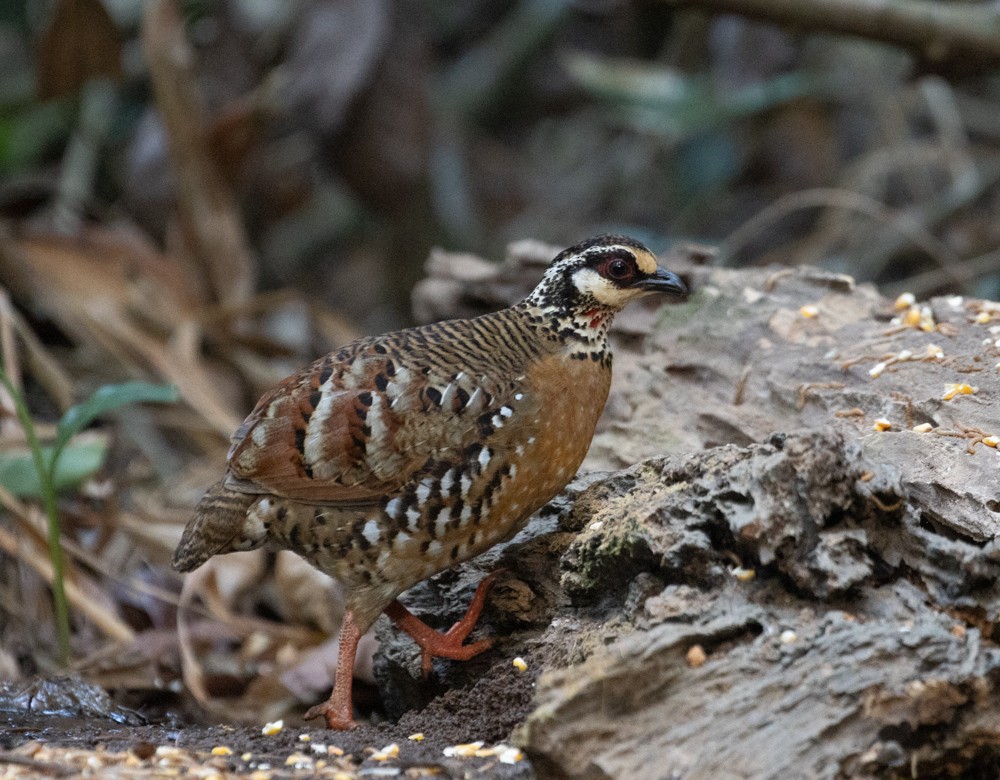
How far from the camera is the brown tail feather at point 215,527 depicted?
3.89 m

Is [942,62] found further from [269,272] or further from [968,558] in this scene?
[269,272]

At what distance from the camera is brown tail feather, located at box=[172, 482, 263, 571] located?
12.8ft

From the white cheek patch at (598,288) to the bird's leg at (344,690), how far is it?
135cm

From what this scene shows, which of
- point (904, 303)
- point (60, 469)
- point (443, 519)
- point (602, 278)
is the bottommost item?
point (60, 469)

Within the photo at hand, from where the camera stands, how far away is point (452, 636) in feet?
12.3

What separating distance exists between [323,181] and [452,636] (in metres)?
7.08

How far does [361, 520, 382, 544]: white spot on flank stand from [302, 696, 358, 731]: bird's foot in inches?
21.7

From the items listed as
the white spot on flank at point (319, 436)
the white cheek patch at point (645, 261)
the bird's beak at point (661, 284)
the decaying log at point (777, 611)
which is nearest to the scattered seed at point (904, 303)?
Answer: the decaying log at point (777, 611)

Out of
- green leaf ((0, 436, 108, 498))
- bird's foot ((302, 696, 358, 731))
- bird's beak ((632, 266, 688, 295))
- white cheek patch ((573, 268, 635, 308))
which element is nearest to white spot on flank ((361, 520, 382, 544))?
bird's foot ((302, 696, 358, 731))

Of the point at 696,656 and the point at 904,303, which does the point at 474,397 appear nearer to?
the point at 696,656

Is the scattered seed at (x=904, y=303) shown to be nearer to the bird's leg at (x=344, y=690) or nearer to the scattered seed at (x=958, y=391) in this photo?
the scattered seed at (x=958, y=391)

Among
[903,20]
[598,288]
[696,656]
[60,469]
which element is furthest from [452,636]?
[903,20]

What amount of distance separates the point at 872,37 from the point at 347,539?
4837mm

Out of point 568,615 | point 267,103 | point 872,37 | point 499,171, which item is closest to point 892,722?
point 568,615
